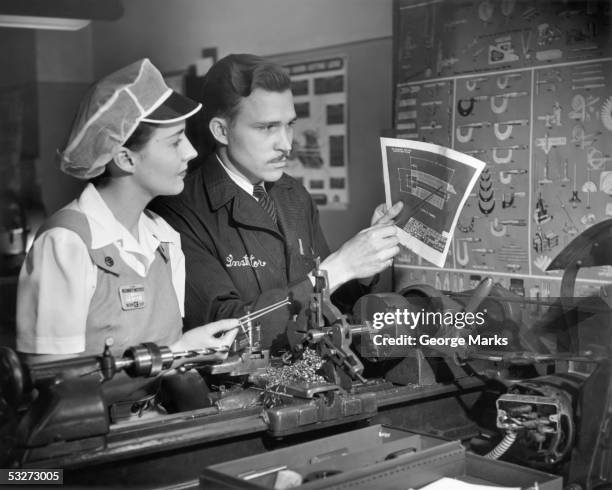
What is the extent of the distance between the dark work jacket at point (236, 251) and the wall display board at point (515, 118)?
52 centimetres

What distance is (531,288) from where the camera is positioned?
93.5 inches

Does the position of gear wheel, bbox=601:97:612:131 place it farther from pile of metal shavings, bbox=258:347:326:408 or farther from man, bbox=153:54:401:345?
pile of metal shavings, bbox=258:347:326:408

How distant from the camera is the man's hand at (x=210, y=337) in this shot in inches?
64.4

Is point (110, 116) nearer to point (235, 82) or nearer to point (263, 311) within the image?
point (235, 82)

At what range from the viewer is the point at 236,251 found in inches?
78.3

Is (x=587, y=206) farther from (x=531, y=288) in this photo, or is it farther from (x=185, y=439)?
(x=185, y=439)

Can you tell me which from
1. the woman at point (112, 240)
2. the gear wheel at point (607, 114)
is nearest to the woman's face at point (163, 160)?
the woman at point (112, 240)

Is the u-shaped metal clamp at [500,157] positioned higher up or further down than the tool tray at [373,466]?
higher up

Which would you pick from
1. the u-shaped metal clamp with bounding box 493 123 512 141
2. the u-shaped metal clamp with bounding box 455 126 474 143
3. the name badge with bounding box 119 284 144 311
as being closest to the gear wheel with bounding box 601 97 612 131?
the u-shaped metal clamp with bounding box 493 123 512 141

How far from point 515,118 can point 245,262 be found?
3.05 ft

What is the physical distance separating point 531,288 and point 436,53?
77 centimetres

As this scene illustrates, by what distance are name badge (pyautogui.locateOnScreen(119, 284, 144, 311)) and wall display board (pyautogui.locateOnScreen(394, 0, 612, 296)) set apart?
1.03 metres

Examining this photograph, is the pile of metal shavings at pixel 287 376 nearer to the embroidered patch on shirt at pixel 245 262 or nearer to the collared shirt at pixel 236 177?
the embroidered patch on shirt at pixel 245 262

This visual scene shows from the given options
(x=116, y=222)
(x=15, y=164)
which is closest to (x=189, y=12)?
(x=15, y=164)
